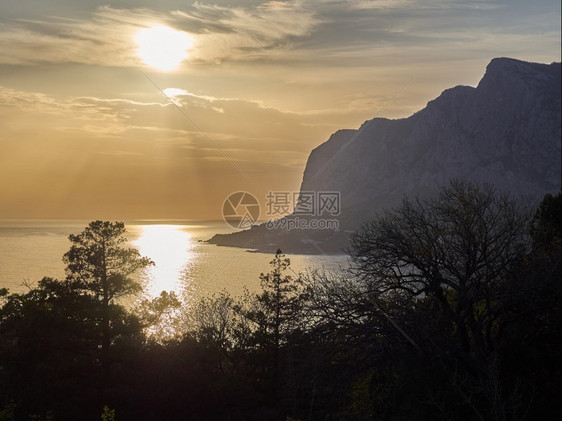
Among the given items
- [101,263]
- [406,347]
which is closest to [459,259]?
[406,347]

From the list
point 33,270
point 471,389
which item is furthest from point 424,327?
point 33,270

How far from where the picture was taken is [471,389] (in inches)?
644

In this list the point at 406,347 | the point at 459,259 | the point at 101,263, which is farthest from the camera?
the point at 101,263

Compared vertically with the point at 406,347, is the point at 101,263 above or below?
above

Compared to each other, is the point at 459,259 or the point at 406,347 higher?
the point at 459,259

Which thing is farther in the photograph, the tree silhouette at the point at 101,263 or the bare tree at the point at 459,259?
the tree silhouette at the point at 101,263

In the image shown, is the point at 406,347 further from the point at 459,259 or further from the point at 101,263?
the point at 101,263

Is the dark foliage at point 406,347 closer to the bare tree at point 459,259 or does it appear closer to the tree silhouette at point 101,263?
the bare tree at point 459,259

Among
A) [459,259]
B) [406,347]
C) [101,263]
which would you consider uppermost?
[459,259]

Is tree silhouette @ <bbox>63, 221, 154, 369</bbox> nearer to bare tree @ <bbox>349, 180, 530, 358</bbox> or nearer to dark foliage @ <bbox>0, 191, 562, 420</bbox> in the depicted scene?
dark foliage @ <bbox>0, 191, 562, 420</bbox>

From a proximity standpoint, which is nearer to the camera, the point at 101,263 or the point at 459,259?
the point at 459,259

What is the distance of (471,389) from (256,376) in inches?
816

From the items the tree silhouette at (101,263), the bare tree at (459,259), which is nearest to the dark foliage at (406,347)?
the bare tree at (459,259)

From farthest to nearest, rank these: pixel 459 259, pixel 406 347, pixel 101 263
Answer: pixel 101 263, pixel 459 259, pixel 406 347
